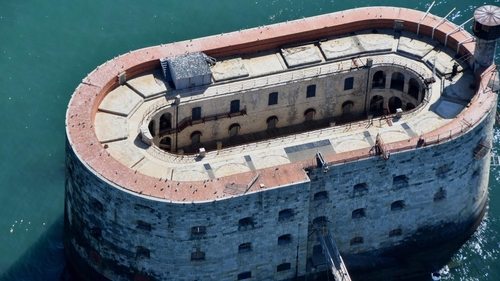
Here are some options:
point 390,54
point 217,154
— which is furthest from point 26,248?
point 390,54

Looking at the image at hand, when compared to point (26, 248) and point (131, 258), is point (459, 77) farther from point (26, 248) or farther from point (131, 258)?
point (26, 248)

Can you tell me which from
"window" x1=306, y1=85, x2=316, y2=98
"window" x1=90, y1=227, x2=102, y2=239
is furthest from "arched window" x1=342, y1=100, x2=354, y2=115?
"window" x1=90, y1=227, x2=102, y2=239

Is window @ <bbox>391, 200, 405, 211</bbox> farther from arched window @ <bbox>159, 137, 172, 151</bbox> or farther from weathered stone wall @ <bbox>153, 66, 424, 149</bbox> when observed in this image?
arched window @ <bbox>159, 137, 172, 151</bbox>

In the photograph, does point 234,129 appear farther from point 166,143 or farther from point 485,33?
point 485,33

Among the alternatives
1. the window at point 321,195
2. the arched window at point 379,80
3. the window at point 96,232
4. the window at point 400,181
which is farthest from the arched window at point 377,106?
the window at point 96,232

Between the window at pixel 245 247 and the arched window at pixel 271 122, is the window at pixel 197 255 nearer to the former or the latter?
the window at pixel 245 247

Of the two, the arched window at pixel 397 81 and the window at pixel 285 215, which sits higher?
the arched window at pixel 397 81

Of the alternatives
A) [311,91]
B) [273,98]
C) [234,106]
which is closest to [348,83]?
[311,91]
